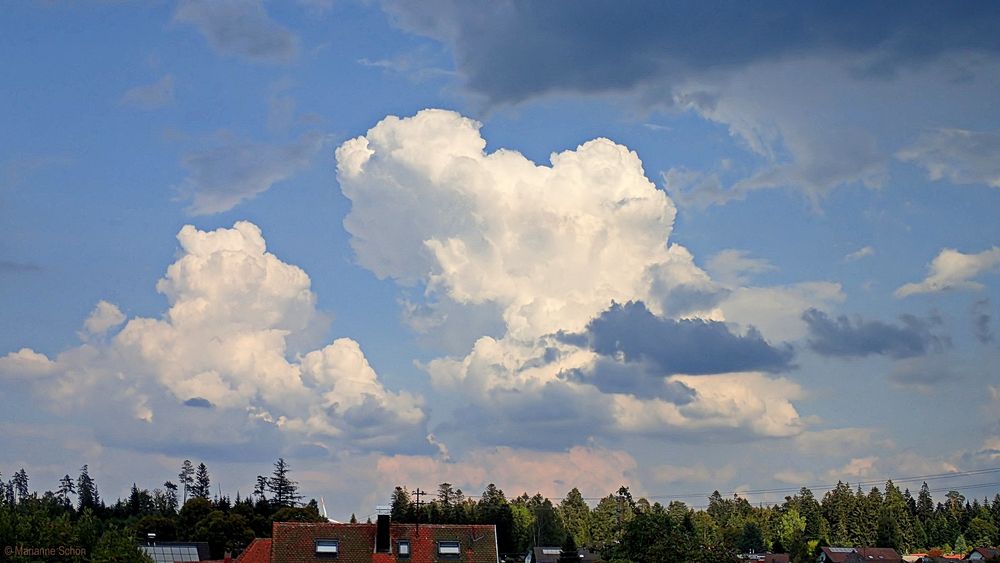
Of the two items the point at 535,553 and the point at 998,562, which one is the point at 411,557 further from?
the point at 998,562

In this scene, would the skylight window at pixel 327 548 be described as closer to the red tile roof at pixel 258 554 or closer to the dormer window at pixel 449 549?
the red tile roof at pixel 258 554

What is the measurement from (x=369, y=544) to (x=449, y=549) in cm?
751

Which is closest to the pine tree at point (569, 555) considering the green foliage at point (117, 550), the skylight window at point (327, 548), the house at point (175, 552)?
the house at point (175, 552)

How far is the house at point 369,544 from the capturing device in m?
88.0

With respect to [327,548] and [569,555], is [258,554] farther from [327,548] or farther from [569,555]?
[569,555]

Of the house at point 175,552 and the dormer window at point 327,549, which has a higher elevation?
the house at point 175,552

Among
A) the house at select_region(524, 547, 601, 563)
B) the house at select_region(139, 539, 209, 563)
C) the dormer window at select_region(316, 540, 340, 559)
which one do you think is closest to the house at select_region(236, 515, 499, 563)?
the dormer window at select_region(316, 540, 340, 559)

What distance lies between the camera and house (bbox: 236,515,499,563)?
88.0m

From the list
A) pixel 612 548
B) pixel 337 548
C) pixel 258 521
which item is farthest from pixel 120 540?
pixel 258 521

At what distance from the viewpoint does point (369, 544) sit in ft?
295

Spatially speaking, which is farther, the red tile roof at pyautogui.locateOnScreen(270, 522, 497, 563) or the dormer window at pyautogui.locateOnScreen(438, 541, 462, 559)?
the dormer window at pyautogui.locateOnScreen(438, 541, 462, 559)

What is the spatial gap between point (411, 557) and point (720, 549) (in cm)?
4834

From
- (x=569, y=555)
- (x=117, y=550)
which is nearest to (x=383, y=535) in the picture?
(x=117, y=550)

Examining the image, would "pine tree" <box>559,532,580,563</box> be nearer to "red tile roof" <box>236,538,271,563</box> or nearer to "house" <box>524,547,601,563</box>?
"house" <box>524,547,601,563</box>
